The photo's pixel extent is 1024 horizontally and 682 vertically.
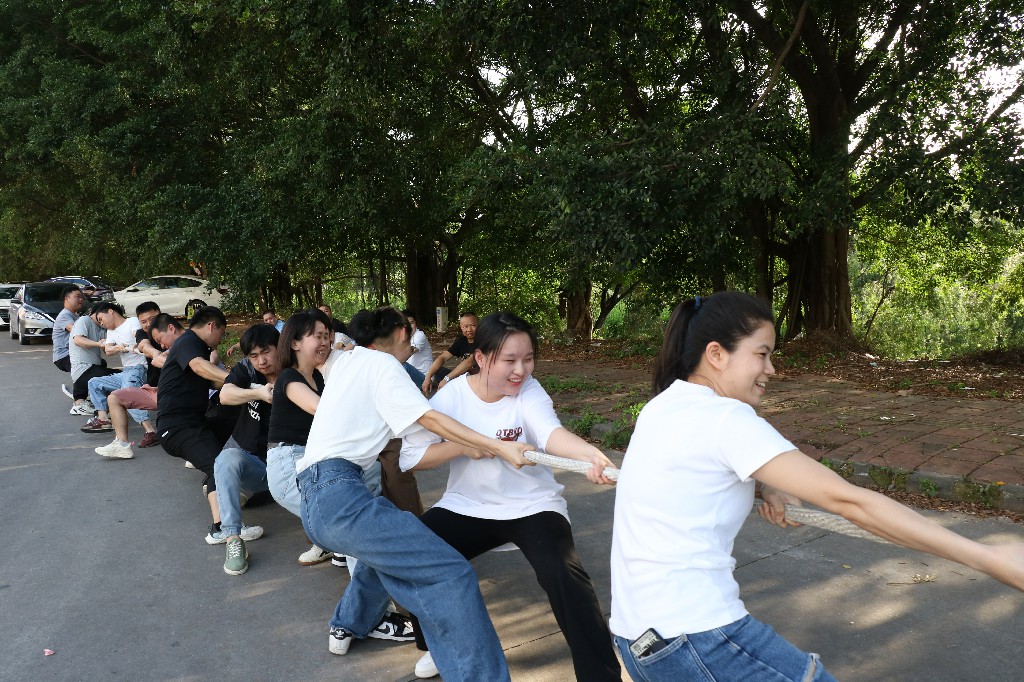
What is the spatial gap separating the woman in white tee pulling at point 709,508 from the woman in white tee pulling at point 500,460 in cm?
116

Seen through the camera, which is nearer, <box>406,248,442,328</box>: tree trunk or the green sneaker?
the green sneaker

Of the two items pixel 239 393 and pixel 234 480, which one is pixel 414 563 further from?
pixel 239 393

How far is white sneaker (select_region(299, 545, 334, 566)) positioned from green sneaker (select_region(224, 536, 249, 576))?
34cm

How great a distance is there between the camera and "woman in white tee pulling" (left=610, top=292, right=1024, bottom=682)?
6.29 feet

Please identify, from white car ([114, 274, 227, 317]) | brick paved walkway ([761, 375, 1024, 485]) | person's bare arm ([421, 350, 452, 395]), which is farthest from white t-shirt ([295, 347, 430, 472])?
white car ([114, 274, 227, 317])

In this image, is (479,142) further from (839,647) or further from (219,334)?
(839,647)

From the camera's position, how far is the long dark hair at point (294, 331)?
4664 mm

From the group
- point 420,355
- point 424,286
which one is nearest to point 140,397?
point 420,355

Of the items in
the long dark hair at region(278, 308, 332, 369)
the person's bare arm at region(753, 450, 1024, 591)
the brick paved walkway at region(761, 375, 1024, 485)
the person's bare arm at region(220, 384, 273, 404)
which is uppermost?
the long dark hair at region(278, 308, 332, 369)

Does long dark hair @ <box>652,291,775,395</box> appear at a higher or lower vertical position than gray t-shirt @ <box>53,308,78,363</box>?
higher

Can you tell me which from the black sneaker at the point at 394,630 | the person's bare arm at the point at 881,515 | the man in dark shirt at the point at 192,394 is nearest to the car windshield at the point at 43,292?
the man in dark shirt at the point at 192,394

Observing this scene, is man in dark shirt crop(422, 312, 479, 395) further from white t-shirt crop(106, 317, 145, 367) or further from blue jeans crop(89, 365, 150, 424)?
white t-shirt crop(106, 317, 145, 367)

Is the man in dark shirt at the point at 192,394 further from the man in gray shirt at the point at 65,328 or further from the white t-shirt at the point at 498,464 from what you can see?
the man in gray shirt at the point at 65,328

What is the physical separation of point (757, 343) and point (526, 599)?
2831mm
